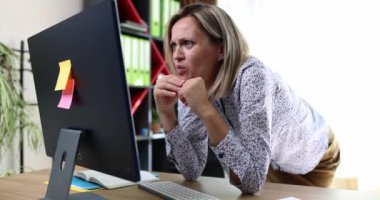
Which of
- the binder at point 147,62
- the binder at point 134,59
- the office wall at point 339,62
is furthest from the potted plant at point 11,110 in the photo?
the office wall at point 339,62

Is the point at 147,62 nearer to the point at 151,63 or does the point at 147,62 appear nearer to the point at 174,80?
the point at 151,63

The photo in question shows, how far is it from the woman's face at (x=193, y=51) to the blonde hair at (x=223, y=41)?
0.08 ft

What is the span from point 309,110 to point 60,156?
108 cm

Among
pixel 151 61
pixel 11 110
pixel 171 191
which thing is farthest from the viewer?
pixel 151 61

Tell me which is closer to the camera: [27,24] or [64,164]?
[64,164]

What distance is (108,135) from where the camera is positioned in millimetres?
768

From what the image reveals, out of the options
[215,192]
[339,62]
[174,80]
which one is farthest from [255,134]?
[339,62]

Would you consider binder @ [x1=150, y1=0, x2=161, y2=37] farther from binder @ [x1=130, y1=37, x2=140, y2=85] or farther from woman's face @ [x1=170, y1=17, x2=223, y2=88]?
woman's face @ [x1=170, y1=17, x2=223, y2=88]

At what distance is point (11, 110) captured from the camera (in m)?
1.86

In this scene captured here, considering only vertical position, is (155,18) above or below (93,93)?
above

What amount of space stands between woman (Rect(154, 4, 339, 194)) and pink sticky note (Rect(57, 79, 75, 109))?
1.08 ft

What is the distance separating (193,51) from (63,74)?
1.69ft

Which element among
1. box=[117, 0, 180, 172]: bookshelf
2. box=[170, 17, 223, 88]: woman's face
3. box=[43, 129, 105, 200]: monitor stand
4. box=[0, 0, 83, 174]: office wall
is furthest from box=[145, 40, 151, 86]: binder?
box=[43, 129, 105, 200]: monitor stand

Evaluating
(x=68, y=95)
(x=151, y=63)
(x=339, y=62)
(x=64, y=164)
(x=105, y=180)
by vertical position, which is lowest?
(x=105, y=180)
